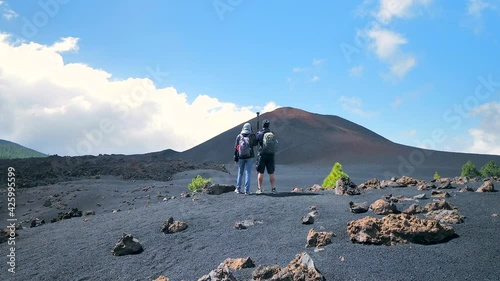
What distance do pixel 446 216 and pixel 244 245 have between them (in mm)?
3277

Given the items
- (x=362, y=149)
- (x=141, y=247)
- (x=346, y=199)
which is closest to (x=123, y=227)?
(x=141, y=247)

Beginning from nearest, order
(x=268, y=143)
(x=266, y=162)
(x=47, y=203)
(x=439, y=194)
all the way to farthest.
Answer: (x=439, y=194) → (x=268, y=143) → (x=266, y=162) → (x=47, y=203)

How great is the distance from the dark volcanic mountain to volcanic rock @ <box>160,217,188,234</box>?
40.0m

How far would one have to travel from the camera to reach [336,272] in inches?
176

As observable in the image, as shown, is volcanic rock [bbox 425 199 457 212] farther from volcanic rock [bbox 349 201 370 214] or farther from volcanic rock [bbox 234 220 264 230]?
volcanic rock [bbox 234 220 264 230]

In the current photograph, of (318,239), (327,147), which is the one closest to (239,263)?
(318,239)


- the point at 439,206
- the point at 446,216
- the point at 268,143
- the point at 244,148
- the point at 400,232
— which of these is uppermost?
the point at 268,143

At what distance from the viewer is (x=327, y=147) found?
57.6m

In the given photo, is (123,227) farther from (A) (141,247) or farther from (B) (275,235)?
(B) (275,235)

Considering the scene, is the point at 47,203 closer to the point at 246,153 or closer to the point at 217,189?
the point at 217,189

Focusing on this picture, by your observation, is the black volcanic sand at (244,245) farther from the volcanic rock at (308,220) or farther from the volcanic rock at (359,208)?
the volcanic rock at (359,208)

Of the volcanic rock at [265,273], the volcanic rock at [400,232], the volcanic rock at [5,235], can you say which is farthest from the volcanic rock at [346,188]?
the volcanic rock at [5,235]

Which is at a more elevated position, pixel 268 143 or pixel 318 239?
pixel 268 143

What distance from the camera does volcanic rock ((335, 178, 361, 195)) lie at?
9.38 metres
